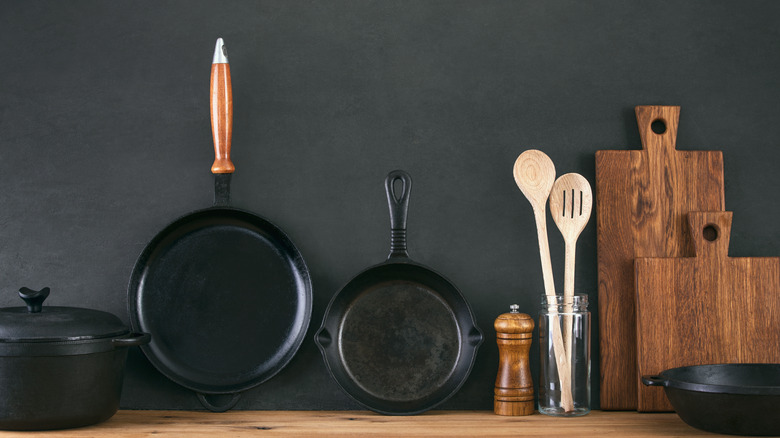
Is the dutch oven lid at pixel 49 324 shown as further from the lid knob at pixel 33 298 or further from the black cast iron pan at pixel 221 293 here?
the black cast iron pan at pixel 221 293

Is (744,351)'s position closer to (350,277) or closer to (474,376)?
(474,376)

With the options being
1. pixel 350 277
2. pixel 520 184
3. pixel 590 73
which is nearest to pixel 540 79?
pixel 590 73

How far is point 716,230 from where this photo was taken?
4.62 feet

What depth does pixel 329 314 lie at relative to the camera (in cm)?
144

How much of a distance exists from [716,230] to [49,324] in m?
1.30

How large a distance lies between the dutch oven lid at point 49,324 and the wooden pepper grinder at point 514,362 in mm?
736

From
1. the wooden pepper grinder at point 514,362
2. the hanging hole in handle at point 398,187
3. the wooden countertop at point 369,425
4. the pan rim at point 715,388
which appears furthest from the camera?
the hanging hole in handle at point 398,187

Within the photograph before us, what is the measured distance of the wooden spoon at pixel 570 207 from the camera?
55.5 inches

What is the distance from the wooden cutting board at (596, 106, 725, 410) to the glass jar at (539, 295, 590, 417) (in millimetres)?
75

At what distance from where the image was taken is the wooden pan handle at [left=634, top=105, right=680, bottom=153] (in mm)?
1456

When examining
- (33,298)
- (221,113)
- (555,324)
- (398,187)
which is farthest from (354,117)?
(33,298)

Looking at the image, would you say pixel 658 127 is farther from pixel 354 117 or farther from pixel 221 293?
pixel 221 293

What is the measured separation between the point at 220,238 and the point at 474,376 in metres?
0.62

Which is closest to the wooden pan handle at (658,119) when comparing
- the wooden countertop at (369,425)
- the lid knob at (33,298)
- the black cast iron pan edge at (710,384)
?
the black cast iron pan edge at (710,384)
